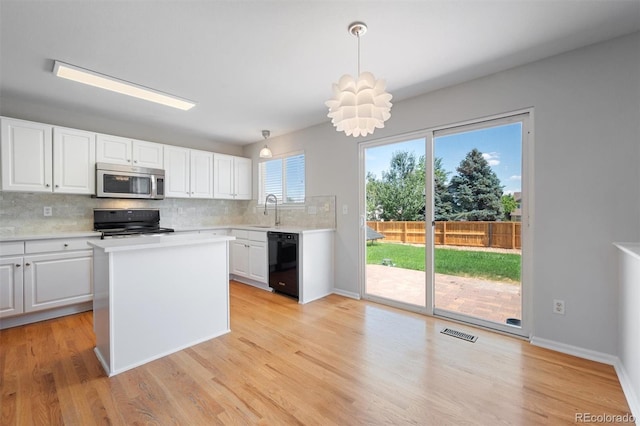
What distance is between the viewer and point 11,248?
279 cm

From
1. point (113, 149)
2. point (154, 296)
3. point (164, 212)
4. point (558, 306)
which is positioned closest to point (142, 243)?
point (154, 296)

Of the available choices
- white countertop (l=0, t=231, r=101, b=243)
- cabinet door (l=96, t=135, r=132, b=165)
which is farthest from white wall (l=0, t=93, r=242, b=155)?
white countertop (l=0, t=231, r=101, b=243)

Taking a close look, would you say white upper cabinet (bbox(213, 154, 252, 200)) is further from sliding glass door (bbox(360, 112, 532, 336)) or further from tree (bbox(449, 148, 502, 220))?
tree (bbox(449, 148, 502, 220))

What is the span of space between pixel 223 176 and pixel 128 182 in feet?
4.78

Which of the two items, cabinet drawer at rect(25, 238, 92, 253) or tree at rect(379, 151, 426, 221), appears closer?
cabinet drawer at rect(25, 238, 92, 253)

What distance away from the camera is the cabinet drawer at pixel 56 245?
9.53ft

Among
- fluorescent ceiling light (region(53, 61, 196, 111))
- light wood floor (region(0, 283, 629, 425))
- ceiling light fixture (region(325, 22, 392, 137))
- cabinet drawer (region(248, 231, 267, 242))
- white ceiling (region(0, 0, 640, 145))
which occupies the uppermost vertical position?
white ceiling (region(0, 0, 640, 145))

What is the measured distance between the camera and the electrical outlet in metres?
2.32

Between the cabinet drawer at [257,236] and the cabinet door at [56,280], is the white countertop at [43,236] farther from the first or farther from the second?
the cabinet drawer at [257,236]

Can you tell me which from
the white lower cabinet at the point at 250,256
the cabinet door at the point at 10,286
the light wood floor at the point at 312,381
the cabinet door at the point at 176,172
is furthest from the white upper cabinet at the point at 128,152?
the light wood floor at the point at 312,381

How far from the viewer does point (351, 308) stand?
11.0ft

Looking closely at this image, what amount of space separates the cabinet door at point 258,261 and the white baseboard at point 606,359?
3.09 metres

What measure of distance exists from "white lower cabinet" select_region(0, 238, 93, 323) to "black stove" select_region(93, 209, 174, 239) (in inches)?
16.6

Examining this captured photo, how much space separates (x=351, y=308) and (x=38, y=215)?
388 centimetres
